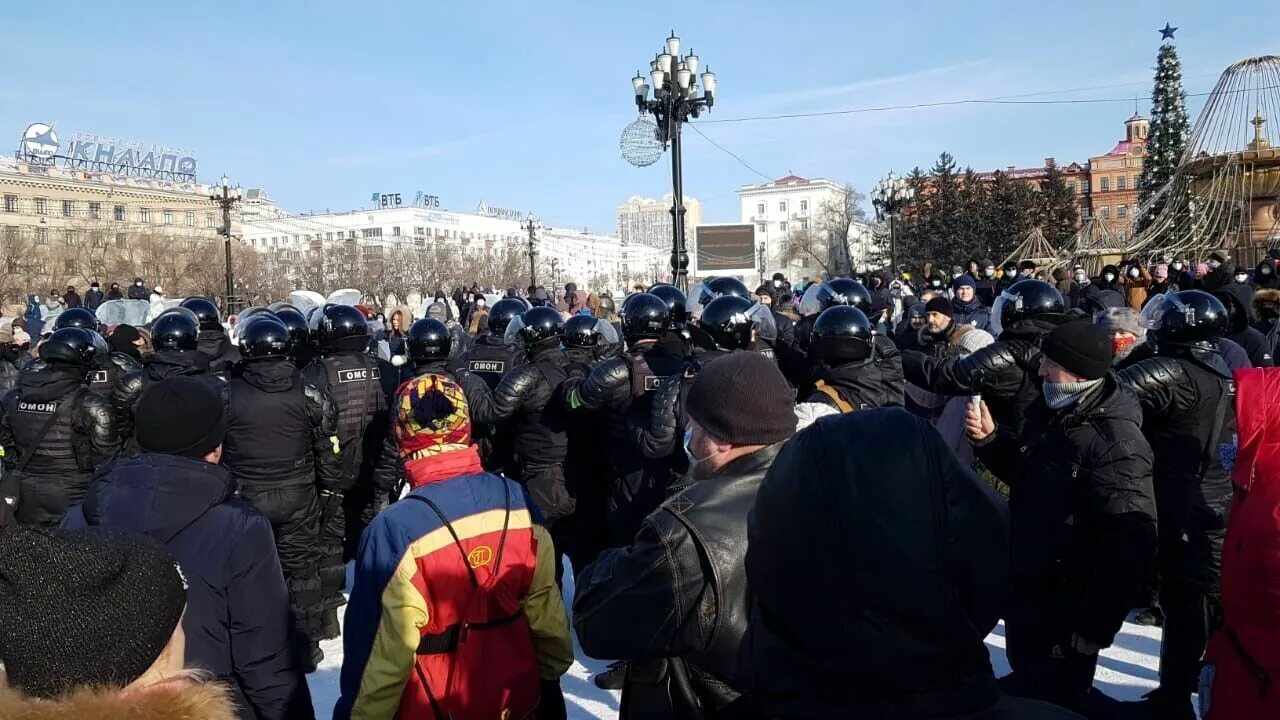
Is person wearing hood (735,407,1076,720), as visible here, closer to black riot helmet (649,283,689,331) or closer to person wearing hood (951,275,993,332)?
black riot helmet (649,283,689,331)

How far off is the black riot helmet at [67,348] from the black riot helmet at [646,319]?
371 cm

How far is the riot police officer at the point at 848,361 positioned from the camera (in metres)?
4.51

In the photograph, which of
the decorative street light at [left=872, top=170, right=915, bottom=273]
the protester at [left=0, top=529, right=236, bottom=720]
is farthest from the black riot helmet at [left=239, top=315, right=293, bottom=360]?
the decorative street light at [left=872, top=170, right=915, bottom=273]

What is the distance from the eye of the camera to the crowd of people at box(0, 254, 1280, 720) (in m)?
1.37

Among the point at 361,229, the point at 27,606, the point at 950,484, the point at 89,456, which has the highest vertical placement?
the point at 361,229

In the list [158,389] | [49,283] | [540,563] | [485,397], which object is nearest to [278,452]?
[485,397]

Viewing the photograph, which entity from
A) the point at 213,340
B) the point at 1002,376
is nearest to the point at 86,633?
the point at 1002,376

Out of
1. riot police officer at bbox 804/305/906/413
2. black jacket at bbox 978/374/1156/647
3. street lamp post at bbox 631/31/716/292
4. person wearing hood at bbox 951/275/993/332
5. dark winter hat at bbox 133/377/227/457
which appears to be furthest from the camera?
street lamp post at bbox 631/31/716/292

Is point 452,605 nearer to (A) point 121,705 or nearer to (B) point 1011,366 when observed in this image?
(A) point 121,705

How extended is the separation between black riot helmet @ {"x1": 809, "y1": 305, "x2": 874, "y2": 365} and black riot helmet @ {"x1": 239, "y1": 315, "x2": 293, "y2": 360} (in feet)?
11.0

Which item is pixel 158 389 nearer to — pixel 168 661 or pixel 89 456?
pixel 168 661

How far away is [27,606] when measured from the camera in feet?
4.83

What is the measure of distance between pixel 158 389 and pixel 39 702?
1.97m

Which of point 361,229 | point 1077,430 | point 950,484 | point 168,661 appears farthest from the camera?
point 361,229
